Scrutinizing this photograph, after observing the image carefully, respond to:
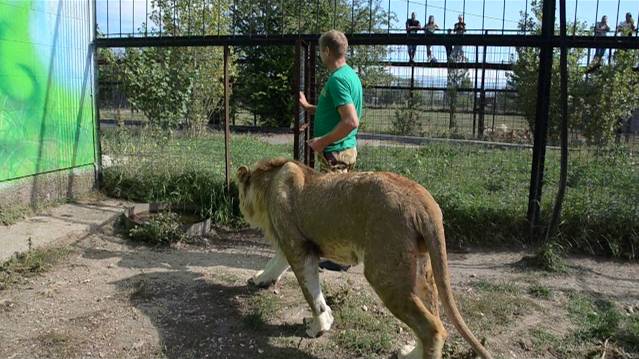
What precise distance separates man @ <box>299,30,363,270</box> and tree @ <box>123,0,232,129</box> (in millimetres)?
4446

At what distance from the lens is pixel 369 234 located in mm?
3631

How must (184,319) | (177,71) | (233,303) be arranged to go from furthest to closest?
(177,71)
(233,303)
(184,319)

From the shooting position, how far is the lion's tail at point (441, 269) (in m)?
3.30

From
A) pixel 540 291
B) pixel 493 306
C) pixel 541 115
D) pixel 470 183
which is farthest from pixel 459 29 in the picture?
pixel 493 306

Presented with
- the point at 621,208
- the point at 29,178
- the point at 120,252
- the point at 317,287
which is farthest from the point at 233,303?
the point at 621,208

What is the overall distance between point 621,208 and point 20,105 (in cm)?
695

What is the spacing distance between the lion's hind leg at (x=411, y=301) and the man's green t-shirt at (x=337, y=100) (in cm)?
141

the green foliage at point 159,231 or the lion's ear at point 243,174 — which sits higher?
the lion's ear at point 243,174

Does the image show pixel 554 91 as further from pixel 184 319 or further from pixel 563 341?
pixel 184 319

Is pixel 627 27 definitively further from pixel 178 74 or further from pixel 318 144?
pixel 178 74

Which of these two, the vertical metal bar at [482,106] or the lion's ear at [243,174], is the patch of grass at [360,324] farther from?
the vertical metal bar at [482,106]

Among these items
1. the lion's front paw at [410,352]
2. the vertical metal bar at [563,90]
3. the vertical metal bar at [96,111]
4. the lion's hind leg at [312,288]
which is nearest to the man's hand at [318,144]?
the lion's hind leg at [312,288]

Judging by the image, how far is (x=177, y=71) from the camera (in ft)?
36.5

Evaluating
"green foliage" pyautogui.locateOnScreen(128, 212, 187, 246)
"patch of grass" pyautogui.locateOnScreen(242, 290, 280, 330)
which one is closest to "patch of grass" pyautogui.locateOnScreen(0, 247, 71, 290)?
"green foliage" pyautogui.locateOnScreen(128, 212, 187, 246)
